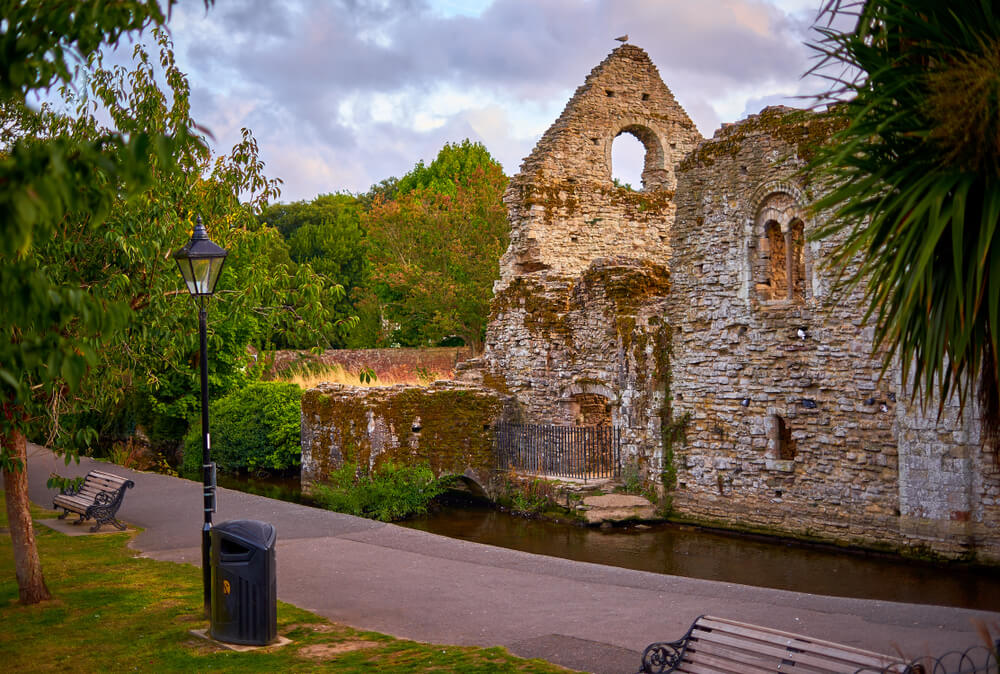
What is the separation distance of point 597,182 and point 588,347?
5780mm

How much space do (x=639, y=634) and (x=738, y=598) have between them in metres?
1.70

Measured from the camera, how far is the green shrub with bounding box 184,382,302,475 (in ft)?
79.9

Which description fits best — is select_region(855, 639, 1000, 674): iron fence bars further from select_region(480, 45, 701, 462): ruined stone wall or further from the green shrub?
the green shrub

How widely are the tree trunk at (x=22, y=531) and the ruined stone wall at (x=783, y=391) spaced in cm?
1027

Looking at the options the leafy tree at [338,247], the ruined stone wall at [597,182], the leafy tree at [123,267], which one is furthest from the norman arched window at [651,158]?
the leafy tree at [338,247]

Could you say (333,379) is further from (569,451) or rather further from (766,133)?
(766,133)

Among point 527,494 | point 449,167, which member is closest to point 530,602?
point 527,494

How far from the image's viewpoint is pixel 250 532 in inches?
320

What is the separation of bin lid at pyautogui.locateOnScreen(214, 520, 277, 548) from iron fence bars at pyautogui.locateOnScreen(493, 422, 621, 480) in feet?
36.1

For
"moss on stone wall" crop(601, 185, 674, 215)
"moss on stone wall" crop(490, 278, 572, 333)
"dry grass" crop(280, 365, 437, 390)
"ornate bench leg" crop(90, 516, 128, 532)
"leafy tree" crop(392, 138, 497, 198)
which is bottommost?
"ornate bench leg" crop(90, 516, 128, 532)

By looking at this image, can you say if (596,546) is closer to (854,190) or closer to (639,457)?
(639,457)

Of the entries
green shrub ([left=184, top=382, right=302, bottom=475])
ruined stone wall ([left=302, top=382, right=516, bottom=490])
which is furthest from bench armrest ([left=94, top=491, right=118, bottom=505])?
green shrub ([left=184, top=382, right=302, bottom=475])

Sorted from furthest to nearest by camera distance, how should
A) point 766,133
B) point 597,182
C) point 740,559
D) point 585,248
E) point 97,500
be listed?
point 597,182, point 585,248, point 766,133, point 740,559, point 97,500

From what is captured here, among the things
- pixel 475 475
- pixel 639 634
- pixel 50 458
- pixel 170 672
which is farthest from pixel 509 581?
pixel 50 458
